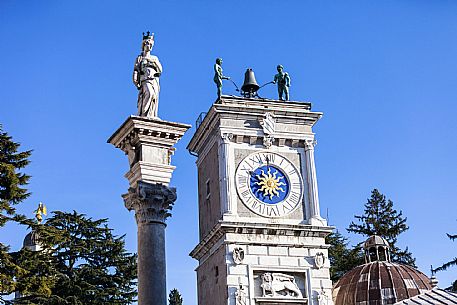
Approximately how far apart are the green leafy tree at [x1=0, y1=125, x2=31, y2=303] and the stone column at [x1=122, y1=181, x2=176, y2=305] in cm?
1022

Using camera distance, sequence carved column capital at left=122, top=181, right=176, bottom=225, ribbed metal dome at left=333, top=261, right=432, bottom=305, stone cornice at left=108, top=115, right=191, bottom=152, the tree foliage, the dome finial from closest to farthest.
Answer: carved column capital at left=122, top=181, right=176, bottom=225, stone cornice at left=108, top=115, right=191, bottom=152, the tree foliage, ribbed metal dome at left=333, top=261, right=432, bottom=305, the dome finial

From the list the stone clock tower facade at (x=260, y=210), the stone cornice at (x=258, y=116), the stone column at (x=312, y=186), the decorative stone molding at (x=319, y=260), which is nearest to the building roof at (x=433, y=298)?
the decorative stone molding at (x=319, y=260)

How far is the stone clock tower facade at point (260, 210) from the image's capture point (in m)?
32.2

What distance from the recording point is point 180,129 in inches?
818

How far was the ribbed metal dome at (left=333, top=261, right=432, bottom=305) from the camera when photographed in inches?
1559

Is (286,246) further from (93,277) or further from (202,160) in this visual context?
(93,277)

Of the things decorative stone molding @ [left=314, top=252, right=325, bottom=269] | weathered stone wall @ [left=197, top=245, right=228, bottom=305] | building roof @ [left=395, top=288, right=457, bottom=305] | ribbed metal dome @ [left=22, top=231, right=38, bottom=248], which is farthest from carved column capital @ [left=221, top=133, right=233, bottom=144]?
ribbed metal dome @ [left=22, top=231, right=38, bottom=248]

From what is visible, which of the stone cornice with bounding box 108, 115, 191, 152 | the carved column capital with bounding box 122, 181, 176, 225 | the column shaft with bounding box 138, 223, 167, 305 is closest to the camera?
the column shaft with bounding box 138, 223, 167, 305

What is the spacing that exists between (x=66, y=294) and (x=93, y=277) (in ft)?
9.12

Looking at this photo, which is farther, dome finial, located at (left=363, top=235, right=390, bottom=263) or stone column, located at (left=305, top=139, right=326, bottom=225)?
dome finial, located at (left=363, top=235, right=390, bottom=263)

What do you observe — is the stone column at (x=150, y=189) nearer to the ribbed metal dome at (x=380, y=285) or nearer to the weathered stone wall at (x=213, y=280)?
the weathered stone wall at (x=213, y=280)

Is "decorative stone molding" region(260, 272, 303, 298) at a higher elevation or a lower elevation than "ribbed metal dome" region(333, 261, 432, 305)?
lower

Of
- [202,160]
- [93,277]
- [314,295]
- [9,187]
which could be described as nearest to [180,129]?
[9,187]

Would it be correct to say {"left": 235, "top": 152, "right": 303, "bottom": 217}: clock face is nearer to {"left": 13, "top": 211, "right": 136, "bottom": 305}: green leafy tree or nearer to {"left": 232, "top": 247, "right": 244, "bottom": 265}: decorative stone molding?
{"left": 232, "top": 247, "right": 244, "bottom": 265}: decorative stone molding
